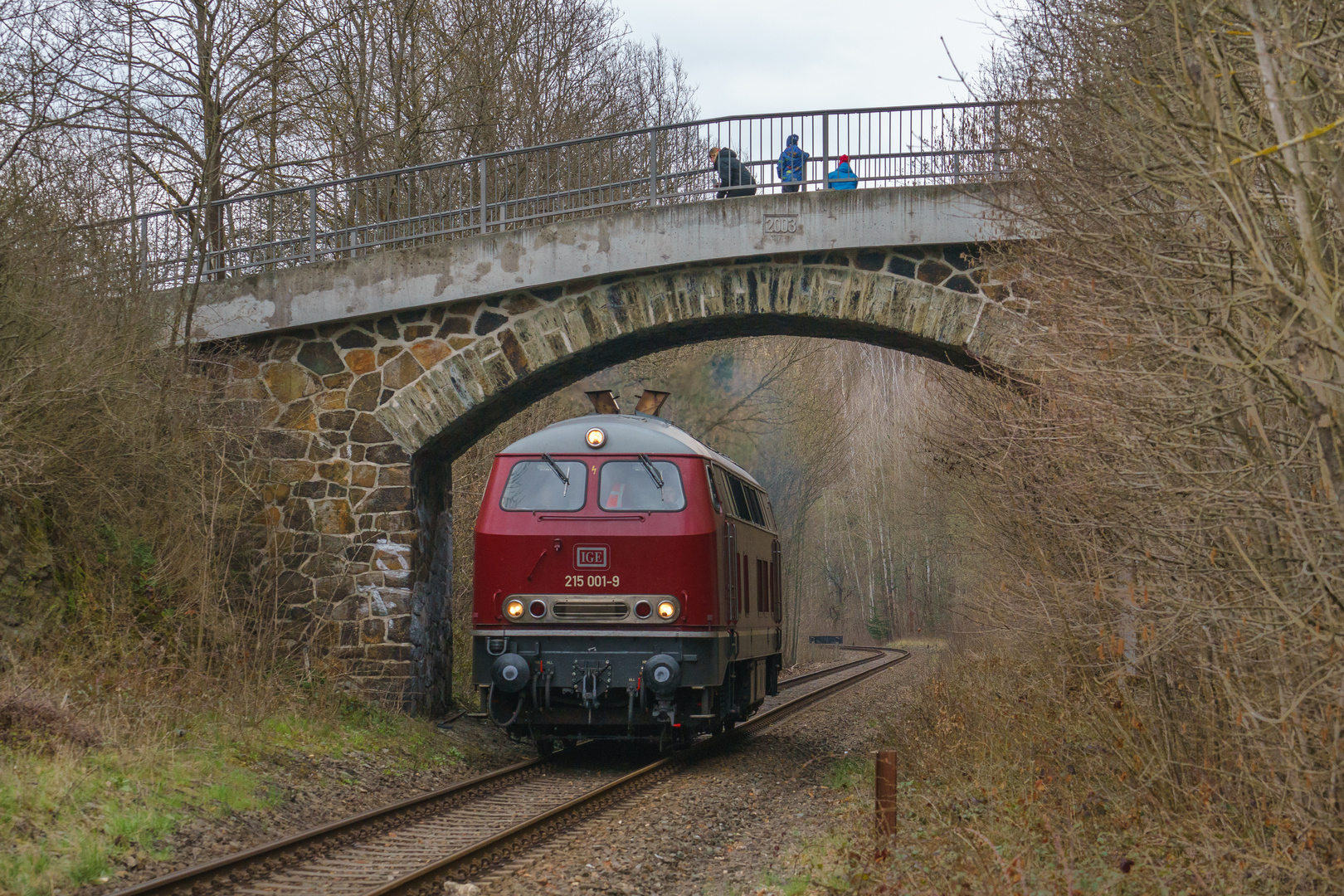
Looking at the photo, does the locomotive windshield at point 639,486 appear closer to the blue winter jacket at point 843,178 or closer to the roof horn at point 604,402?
the roof horn at point 604,402

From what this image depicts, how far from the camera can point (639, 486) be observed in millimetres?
10961

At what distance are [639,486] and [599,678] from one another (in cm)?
167

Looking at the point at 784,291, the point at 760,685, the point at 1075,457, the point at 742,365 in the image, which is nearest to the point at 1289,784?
the point at 1075,457

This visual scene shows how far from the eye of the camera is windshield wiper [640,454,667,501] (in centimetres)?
1091

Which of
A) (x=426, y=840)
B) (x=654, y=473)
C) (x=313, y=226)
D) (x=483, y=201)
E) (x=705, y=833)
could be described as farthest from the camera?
(x=313, y=226)

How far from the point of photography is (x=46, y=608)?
980cm

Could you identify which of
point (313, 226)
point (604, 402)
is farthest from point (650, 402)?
point (313, 226)

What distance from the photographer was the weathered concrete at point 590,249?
1182 centimetres

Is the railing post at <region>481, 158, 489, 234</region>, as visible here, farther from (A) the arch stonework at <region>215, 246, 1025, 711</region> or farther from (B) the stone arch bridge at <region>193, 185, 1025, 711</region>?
(A) the arch stonework at <region>215, 246, 1025, 711</region>

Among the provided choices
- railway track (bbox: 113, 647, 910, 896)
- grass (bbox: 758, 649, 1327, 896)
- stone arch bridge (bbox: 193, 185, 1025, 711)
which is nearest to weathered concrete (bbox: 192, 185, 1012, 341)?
stone arch bridge (bbox: 193, 185, 1025, 711)

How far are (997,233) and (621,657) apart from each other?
4.82 meters

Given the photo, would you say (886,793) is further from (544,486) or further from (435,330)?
(435,330)

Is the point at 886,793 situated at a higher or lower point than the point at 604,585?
A: lower

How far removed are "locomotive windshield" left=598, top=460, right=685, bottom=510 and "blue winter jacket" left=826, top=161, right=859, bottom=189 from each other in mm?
3392
